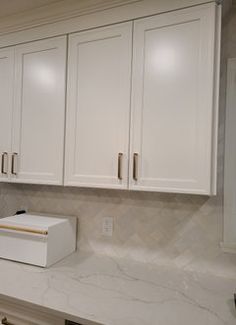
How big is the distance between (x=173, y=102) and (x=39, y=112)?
2.83ft

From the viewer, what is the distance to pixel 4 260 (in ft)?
5.09

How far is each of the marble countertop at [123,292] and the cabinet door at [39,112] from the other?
22.0 inches

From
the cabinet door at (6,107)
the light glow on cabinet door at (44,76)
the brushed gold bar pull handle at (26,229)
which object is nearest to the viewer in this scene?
the brushed gold bar pull handle at (26,229)

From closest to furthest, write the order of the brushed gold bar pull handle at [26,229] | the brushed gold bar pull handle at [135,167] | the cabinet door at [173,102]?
the cabinet door at [173,102]
the brushed gold bar pull handle at [135,167]
the brushed gold bar pull handle at [26,229]

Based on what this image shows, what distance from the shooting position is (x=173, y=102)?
126 cm

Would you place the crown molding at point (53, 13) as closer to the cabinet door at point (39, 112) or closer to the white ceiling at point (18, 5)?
the white ceiling at point (18, 5)

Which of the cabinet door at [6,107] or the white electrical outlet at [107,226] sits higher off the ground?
the cabinet door at [6,107]

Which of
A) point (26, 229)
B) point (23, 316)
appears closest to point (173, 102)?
point (26, 229)

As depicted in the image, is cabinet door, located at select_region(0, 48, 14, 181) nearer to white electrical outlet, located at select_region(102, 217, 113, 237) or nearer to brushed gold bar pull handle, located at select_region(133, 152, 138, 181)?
white electrical outlet, located at select_region(102, 217, 113, 237)

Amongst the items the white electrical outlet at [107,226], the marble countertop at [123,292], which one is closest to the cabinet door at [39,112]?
the white electrical outlet at [107,226]

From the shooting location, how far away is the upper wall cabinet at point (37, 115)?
60.1 inches

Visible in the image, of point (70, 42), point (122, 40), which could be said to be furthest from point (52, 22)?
point (122, 40)

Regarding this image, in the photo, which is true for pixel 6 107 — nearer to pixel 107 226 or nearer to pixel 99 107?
pixel 99 107

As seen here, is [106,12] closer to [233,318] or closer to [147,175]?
[147,175]
